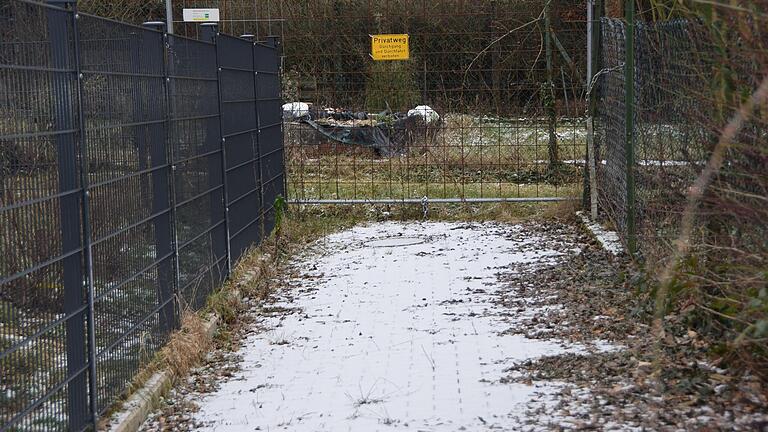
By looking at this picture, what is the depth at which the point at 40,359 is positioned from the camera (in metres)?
4.98

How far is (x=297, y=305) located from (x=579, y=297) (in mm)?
2414

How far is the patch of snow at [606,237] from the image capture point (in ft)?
34.3

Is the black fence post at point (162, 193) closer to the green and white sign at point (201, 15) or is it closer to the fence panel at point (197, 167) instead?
the fence panel at point (197, 167)

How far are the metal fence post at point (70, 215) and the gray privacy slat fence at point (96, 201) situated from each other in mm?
10

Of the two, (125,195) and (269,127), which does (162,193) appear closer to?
(125,195)

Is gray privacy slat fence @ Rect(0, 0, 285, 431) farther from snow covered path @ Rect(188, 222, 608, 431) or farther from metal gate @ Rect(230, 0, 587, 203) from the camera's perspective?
metal gate @ Rect(230, 0, 587, 203)

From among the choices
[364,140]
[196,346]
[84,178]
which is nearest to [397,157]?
[364,140]

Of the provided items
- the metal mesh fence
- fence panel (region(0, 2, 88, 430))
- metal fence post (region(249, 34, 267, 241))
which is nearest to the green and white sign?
metal fence post (region(249, 34, 267, 241))

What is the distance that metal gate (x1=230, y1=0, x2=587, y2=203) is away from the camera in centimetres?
1488

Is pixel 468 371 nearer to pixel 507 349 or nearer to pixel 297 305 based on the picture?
pixel 507 349

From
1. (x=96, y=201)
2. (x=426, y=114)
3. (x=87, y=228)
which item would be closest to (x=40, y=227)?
(x=87, y=228)

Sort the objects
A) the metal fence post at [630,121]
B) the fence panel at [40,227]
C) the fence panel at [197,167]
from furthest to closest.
A: the metal fence post at [630,121], the fence panel at [197,167], the fence panel at [40,227]

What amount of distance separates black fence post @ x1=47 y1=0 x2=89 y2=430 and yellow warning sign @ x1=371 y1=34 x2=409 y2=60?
31.2 ft

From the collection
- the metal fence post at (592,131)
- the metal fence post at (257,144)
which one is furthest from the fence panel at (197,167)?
the metal fence post at (592,131)
